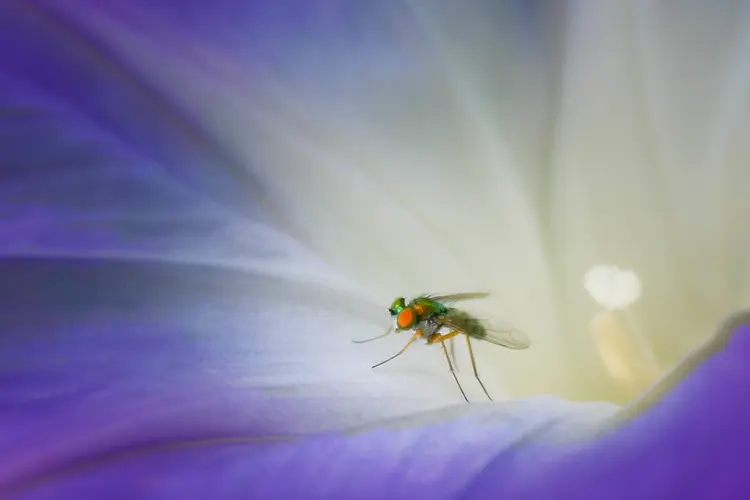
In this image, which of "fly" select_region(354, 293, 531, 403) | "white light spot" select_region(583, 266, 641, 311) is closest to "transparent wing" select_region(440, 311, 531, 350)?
"fly" select_region(354, 293, 531, 403)

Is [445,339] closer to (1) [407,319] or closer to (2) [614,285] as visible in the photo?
(1) [407,319]

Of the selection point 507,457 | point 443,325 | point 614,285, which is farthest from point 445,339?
point 507,457

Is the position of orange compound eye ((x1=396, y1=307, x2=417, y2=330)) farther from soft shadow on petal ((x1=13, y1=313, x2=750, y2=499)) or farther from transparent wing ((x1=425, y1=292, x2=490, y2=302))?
soft shadow on petal ((x1=13, y1=313, x2=750, y2=499))

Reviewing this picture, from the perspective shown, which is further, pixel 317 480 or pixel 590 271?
pixel 590 271

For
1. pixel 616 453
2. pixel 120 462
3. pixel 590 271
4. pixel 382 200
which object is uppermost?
pixel 382 200

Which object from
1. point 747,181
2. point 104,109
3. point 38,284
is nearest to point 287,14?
point 104,109

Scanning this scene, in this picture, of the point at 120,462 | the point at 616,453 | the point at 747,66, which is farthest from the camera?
the point at 747,66

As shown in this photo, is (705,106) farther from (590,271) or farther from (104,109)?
(104,109)
